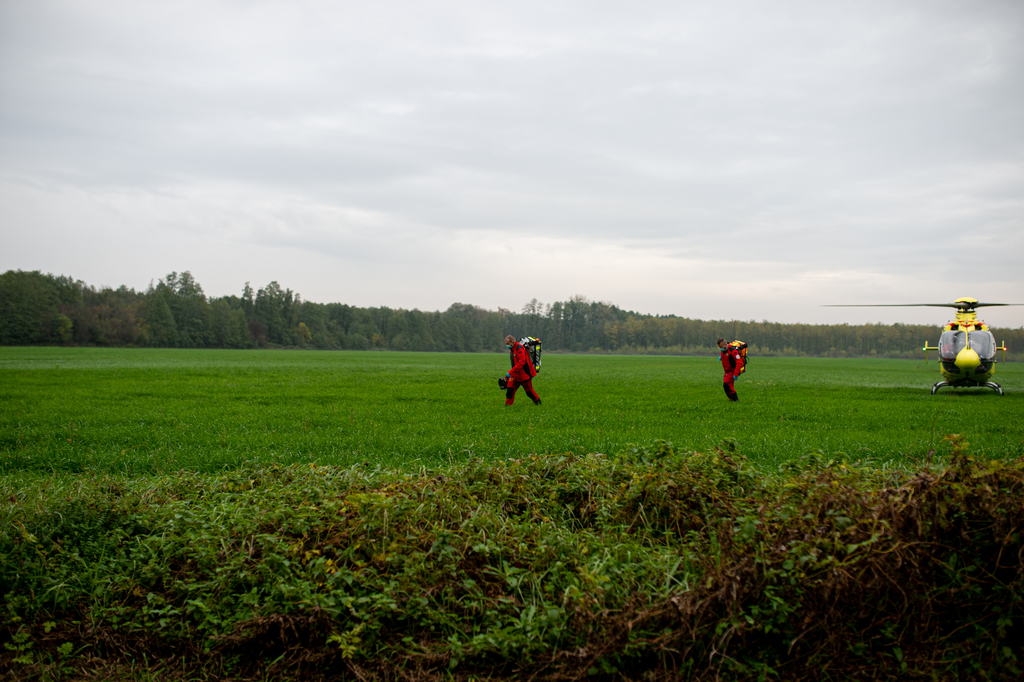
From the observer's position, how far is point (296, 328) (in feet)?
544

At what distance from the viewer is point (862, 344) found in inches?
5891

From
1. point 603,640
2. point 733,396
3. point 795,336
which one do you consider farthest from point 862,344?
point 603,640

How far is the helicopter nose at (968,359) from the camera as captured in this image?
24.1m

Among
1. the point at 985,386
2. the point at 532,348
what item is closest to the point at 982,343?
the point at 985,386

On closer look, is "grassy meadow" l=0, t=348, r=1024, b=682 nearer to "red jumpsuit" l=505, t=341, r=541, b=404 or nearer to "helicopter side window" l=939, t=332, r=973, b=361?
"red jumpsuit" l=505, t=341, r=541, b=404

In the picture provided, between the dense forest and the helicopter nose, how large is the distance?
84.2 metres

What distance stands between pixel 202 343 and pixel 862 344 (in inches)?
6356

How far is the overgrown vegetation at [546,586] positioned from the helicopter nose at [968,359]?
2370cm

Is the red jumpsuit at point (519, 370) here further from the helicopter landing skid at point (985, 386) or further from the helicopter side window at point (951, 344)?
the helicopter landing skid at point (985, 386)

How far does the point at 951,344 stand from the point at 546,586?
27.1 m

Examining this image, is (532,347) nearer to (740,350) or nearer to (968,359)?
(740,350)

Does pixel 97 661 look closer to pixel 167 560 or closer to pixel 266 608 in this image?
pixel 167 560

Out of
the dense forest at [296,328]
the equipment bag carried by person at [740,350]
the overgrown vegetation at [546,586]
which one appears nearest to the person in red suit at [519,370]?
the equipment bag carried by person at [740,350]

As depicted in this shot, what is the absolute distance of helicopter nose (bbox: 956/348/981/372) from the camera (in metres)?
24.1
